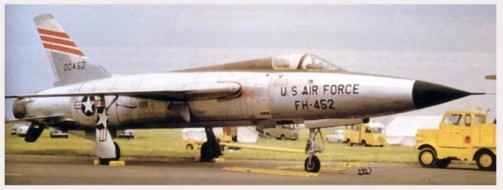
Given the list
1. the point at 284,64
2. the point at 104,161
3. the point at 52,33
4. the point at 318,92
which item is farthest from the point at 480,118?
the point at 52,33

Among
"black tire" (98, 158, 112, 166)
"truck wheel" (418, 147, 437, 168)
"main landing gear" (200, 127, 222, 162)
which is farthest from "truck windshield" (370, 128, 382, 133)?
"black tire" (98, 158, 112, 166)

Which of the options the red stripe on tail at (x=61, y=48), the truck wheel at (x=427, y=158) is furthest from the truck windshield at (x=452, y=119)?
the red stripe on tail at (x=61, y=48)

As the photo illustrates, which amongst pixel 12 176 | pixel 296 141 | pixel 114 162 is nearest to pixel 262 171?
pixel 296 141

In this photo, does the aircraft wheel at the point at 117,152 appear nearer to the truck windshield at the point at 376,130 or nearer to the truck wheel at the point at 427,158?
the truck windshield at the point at 376,130

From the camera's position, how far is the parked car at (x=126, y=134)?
1287 cm

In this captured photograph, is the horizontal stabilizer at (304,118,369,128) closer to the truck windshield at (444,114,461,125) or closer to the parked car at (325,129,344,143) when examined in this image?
the parked car at (325,129,344,143)

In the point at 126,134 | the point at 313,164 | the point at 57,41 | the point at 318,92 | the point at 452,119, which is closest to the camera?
the point at 318,92

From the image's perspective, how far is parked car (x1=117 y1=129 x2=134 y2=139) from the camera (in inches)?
507

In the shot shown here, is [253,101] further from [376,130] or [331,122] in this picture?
[376,130]

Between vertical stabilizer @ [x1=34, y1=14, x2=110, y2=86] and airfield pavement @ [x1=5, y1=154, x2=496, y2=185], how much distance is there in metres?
1.23

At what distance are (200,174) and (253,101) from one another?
1.13 metres

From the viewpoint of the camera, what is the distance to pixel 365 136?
11820mm

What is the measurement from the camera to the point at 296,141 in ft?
39.1
